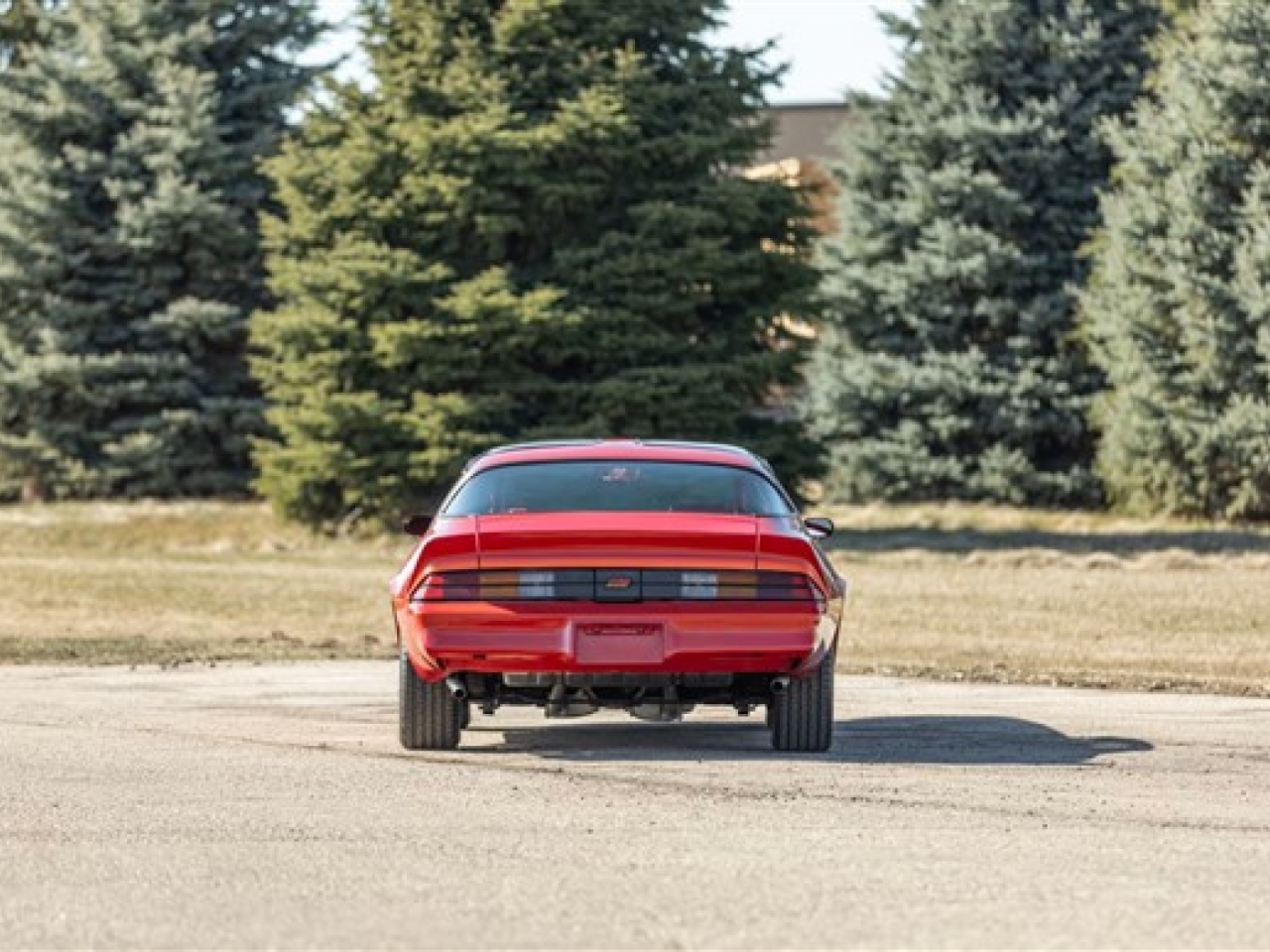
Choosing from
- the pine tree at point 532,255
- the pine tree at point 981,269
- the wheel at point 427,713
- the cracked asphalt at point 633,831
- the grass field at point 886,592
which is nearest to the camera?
the cracked asphalt at point 633,831

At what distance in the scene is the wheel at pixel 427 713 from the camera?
42.6 feet

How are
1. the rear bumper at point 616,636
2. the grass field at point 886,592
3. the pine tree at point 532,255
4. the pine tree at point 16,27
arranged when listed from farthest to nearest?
1. the pine tree at point 16,27
2. the pine tree at point 532,255
3. the grass field at point 886,592
4. the rear bumper at point 616,636

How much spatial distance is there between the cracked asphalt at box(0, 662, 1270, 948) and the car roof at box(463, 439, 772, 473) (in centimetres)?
140

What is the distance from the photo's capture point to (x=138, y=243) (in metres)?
44.9

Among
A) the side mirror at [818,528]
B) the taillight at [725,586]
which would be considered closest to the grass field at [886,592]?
the side mirror at [818,528]

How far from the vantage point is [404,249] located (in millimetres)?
35938

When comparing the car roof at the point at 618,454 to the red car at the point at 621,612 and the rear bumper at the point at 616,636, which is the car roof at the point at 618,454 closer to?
the red car at the point at 621,612

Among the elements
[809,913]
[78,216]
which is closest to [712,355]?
[78,216]

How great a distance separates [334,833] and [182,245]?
37.3 meters

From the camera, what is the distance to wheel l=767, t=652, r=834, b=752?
42.0 feet

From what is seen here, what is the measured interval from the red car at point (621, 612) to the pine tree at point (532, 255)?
22.5 meters

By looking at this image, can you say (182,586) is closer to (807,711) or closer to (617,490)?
(617,490)

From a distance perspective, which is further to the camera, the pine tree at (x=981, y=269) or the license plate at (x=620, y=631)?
the pine tree at (x=981, y=269)

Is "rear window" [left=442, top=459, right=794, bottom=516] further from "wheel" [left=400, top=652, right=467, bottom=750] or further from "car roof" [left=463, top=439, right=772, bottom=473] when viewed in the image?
"wheel" [left=400, top=652, right=467, bottom=750]
